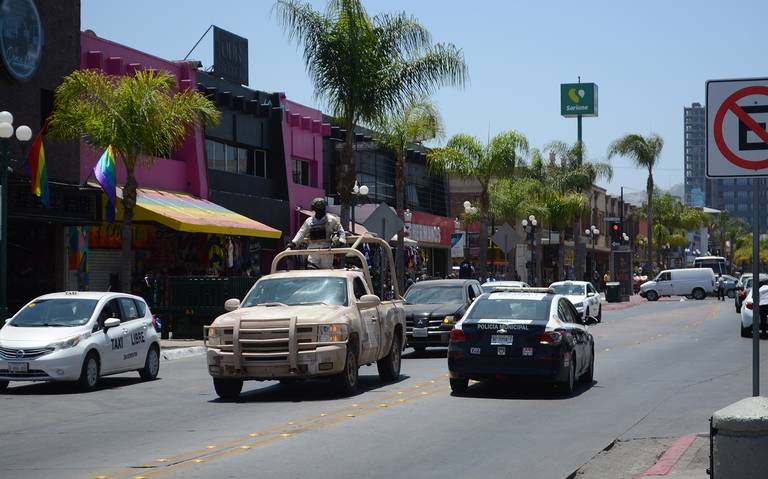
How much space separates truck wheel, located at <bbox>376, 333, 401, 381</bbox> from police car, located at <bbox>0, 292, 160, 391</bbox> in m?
4.29

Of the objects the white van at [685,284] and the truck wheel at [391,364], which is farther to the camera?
the white van at [685,284]

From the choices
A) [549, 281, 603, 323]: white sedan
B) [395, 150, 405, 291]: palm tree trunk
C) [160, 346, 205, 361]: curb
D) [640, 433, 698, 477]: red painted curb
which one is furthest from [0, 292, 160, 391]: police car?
[549, 281, 603, 323]: white sedan

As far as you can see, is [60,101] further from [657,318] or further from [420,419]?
[657,318]

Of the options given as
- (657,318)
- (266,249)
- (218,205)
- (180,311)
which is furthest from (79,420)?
(657,318)

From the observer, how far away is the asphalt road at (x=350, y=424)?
10906 millimetres

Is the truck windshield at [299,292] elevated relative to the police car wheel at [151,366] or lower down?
elevated

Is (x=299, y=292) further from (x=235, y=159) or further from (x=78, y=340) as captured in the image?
(x=235, y=159)

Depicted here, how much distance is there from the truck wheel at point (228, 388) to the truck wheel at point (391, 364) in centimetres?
288

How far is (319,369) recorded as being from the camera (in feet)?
53.7

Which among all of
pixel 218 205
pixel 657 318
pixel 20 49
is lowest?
pixel 657 318

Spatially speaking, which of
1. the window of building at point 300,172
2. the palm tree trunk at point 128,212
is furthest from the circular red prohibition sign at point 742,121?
the window of building at point 300,172

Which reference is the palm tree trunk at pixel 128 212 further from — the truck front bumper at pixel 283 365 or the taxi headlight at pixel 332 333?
the taxi headlight at pixel 332 333

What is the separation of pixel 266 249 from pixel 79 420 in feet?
93.9

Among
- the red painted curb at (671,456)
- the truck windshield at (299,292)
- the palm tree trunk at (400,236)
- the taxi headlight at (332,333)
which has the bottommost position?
the red painted curb at (671,456)
